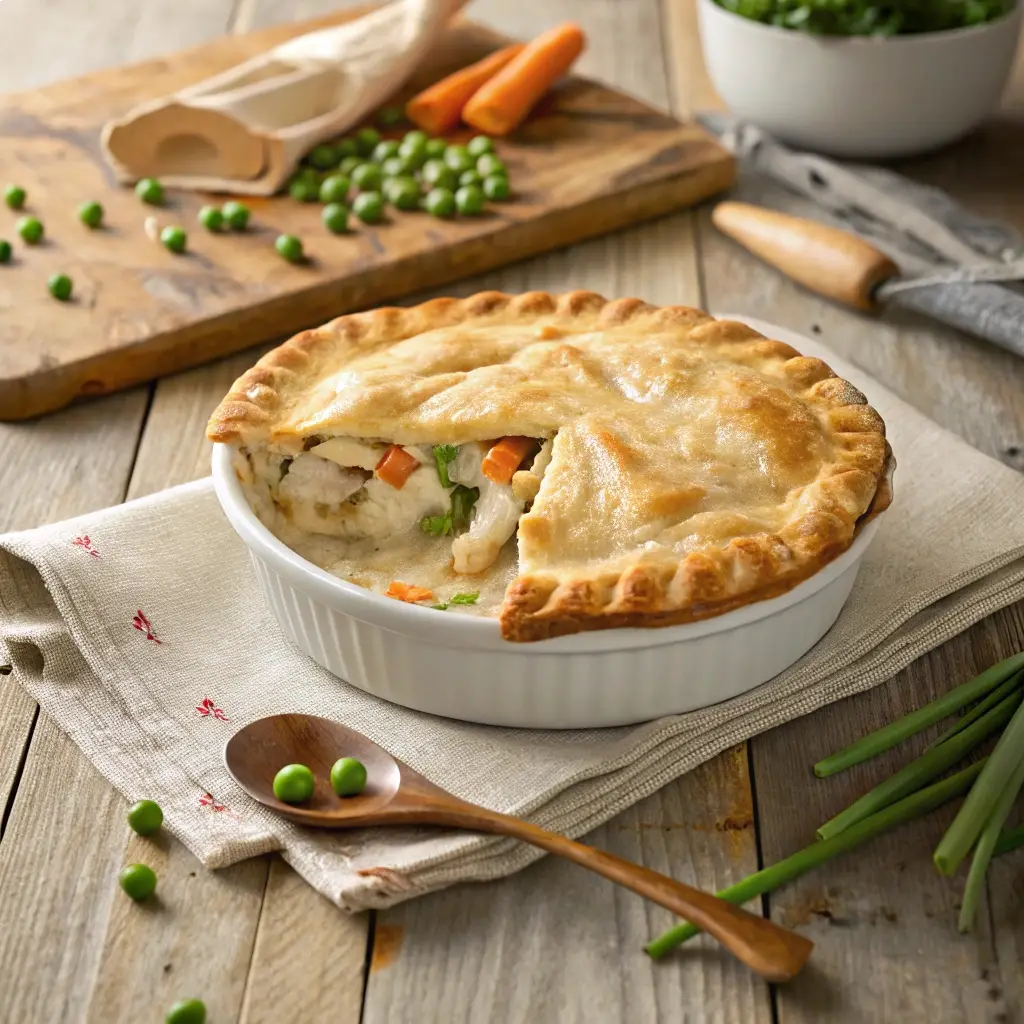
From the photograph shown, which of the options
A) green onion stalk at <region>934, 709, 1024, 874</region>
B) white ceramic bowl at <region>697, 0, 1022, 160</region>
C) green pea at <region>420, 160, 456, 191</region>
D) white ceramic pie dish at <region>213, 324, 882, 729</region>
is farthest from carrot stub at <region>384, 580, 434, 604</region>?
white ceramic bowl at <region>697, 0, 1022, 160</region>

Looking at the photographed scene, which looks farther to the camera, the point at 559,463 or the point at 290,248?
the point at 290,248

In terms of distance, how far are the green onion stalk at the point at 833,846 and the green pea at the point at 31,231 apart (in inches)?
121

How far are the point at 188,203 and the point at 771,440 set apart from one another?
8.23 ft

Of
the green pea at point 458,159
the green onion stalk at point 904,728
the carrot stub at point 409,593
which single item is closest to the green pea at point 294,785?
the carrot stub at point 409,593

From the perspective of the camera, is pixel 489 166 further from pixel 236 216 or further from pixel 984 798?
pixel 984 798

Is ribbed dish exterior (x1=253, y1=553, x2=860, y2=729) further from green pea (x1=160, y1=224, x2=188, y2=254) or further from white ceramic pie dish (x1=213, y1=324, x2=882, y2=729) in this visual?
green pea (x1=160, y1=224, x2=188, y2=254)

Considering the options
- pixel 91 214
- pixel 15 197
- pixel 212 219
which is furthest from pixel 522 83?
pixel 15 197

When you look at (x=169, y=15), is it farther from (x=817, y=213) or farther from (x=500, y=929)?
(x=500, y=929)

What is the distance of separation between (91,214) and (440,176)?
3.64ft

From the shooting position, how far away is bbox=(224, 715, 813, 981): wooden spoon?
215cm

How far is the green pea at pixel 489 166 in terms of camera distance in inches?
182

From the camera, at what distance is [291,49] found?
4957mm

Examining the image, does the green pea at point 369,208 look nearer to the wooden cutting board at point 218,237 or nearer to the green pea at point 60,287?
the wooden cutting board at point 218,237

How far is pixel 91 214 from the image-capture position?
4.38 meters
